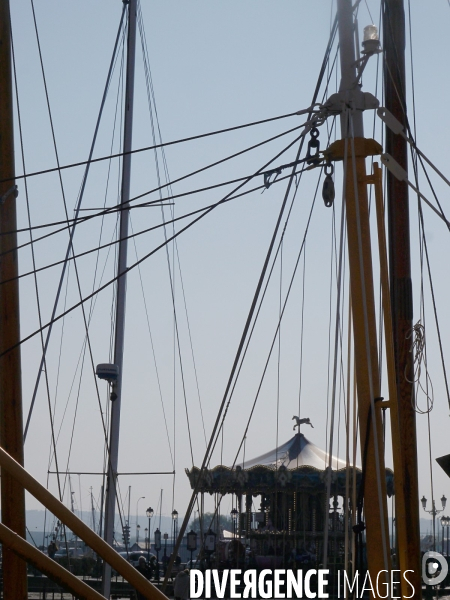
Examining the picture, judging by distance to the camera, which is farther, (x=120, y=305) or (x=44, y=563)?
(x=120, y=305)

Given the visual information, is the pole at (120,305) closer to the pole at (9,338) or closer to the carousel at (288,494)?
the pole at (9,338)

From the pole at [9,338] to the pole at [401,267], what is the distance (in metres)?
3.53

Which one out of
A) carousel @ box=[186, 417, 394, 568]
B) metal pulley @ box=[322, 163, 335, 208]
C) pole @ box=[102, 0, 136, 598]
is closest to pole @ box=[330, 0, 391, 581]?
metal pulley @ box=[322, 163, 335, 208]

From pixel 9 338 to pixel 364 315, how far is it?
2511 mm

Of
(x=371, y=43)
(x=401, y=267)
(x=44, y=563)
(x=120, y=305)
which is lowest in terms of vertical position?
(x=44, y=563)

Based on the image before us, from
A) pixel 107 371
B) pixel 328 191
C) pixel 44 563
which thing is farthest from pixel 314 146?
pixel 107 371

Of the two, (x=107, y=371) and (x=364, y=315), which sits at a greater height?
(x=107, y=371)

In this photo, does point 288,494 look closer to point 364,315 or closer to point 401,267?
point 401,267

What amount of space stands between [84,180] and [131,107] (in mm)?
2319

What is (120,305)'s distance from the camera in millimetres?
15156

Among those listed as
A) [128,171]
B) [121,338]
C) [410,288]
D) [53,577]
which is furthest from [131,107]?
[53,577]

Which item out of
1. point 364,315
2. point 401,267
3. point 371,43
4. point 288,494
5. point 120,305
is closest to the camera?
point 364,315

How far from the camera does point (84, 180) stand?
580 inches

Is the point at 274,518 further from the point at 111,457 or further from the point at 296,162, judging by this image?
the point at 296,162
